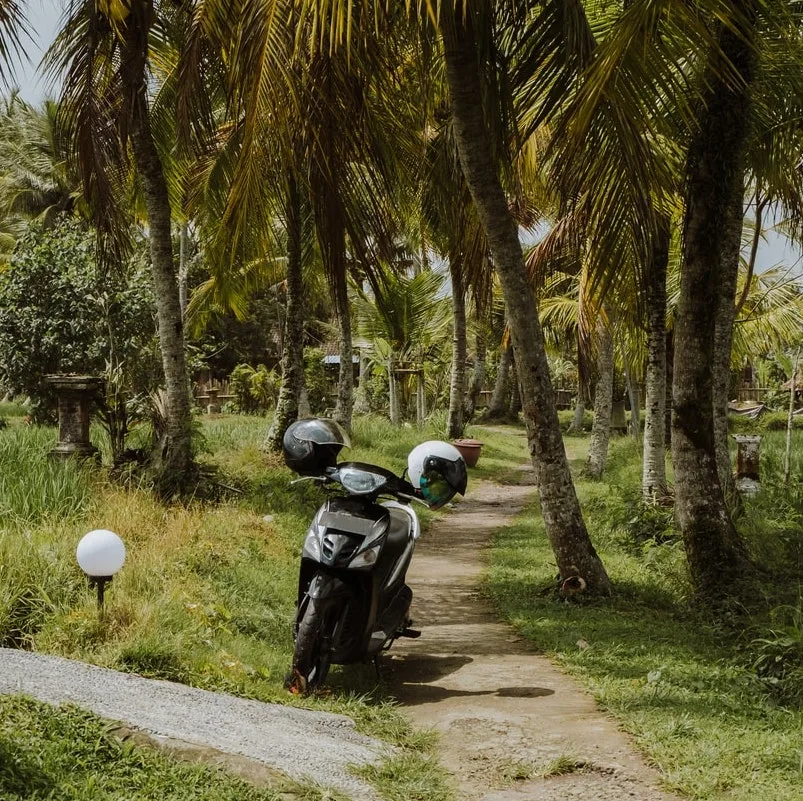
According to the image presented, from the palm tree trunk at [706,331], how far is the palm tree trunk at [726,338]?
1.40 meters

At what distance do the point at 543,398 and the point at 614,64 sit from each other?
2.47 meters

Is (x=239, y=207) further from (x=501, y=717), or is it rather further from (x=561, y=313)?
(x=561, y=313)

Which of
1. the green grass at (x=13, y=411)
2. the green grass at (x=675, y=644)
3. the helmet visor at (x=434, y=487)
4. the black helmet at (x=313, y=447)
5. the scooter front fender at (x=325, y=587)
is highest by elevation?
the black helmet at (x=313, y=447)

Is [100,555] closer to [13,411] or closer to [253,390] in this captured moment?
[253,390]

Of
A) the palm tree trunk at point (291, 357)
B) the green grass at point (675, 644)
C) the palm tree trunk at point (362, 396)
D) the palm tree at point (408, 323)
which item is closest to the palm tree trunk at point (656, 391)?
the green grass at point (675, 644)

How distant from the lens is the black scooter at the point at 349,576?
4445 mm

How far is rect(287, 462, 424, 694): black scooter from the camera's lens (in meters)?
4.45

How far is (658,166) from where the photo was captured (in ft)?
19.3

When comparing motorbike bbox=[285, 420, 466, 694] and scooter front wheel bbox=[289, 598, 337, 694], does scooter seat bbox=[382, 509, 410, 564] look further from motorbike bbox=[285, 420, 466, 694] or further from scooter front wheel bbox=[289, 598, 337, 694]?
scooter front wheel bbox=[289, 598, 337, 694]

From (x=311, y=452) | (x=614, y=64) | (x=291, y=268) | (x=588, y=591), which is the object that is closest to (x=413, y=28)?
(x=614, y=64)

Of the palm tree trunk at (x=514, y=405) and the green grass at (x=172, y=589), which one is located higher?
the palm tree trunk at (x=514, y=405)

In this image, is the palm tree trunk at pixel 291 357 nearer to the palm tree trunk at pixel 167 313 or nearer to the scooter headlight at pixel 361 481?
the palm tree trunk at pixel 167 313

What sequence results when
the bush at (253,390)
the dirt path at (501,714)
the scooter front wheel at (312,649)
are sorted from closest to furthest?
the dirt path at (501,714) → the scooter front wheel at (312,649) → the bush at (253,390)

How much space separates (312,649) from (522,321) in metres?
3.12
